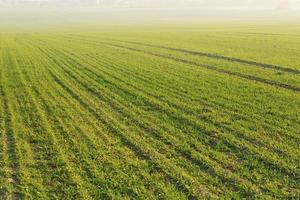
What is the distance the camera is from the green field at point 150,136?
37.3 feet

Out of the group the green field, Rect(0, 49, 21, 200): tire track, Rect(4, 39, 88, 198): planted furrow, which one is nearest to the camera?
Rect(0, 49, 21, 200): tire track

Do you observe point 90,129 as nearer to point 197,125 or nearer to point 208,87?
point 197,125

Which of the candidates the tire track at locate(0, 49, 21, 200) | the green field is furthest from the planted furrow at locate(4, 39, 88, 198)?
the tire track at locate(0, 49, 21, 200)

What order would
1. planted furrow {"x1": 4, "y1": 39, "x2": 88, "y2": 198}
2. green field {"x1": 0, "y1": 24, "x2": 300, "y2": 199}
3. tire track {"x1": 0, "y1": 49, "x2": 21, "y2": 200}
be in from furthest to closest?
1. planted furrow {"x1": 4, "y1": 39, "x2": 88, "y2": 198}
2. green field {"x1": 0, "y1": 24, "x2": 300, "y2": 199}
3. tire track {"x1": 0, "y1": 49, "x2": 21, "y2": 200}

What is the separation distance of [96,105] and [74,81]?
7.58m

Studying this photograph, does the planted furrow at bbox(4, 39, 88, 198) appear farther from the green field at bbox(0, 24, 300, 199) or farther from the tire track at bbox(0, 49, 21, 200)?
the tire track at bbox(0, 49, 21, 200)

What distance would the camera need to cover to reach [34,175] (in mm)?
12148

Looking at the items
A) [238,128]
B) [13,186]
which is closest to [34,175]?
[13,186]

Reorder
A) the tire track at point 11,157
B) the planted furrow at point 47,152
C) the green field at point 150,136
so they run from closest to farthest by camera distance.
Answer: the tire track at point 11,157 < the green field at point 150,136 < the planted furrow at point 47,152

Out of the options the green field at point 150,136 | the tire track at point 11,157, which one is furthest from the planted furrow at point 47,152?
the tire track at point 11,157

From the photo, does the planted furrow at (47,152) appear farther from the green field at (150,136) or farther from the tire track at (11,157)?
the tire track at (11,157)

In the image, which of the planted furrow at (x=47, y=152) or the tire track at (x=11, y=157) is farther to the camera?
the planted furrow at (x=47, y=152)

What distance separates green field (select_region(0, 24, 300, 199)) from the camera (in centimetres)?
1136

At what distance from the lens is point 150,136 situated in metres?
15.5
